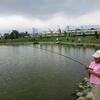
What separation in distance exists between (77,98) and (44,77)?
632 cm

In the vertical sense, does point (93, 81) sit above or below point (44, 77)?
above

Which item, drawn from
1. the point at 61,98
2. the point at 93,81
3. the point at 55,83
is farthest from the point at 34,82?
the point at 93,81

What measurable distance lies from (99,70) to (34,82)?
11249mm

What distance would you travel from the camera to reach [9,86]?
15.5 metres

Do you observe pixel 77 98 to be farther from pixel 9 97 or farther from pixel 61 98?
pixel 9 97

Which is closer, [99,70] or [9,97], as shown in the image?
[99,70]

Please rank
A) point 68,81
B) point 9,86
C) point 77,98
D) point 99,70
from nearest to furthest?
point 99,70 < point 77,98 < point 9,86 < point 68,81

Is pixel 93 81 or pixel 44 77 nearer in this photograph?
pixel 93 81

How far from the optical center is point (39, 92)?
1368 centimetres

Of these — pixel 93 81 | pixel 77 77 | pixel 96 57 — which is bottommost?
pixel 77 77

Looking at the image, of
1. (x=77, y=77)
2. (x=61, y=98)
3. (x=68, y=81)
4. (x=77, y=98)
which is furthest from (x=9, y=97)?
(x=77, y=77)

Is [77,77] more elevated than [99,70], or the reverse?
[99,70]

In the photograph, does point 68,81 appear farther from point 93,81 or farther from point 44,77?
point 93,81

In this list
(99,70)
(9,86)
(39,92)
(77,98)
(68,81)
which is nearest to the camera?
(99,70)
